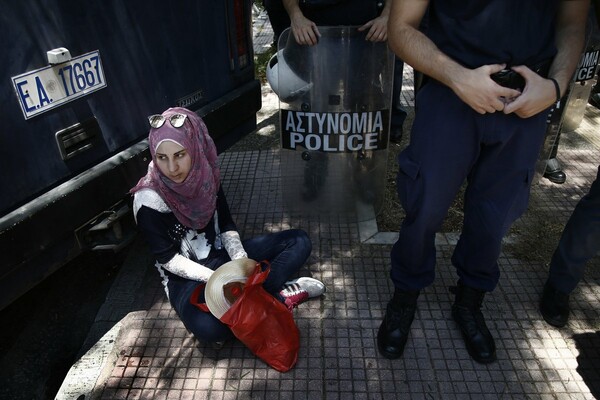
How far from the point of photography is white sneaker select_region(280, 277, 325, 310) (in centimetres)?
257

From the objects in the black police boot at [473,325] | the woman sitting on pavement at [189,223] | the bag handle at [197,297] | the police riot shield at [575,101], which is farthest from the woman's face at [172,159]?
the police riot shield at [575,101]

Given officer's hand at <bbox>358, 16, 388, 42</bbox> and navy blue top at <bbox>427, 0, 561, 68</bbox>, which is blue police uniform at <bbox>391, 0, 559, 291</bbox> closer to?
navy blue top at <bbox>427, 0, 561, 68</bbox>

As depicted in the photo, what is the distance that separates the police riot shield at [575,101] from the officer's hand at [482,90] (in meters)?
1.41

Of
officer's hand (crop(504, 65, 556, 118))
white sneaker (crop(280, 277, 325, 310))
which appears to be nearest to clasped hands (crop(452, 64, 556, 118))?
officer's hand (crop(504, 65, 556, 118))

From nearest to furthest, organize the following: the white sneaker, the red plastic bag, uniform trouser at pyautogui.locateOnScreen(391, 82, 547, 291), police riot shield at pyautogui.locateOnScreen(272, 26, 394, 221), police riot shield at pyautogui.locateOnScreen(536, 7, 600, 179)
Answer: uniform trouser at pyautogui.locateOnScreen(391, 82, 547, 291) → the red plastic bag → the white sneaker → police riot shield at pyautogui.locateOnScreen(272, 26, 394, 221) → police riot shield at pyautogui.locateOnScreen(536, 7, 600, 179)

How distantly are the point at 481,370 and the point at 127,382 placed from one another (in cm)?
169

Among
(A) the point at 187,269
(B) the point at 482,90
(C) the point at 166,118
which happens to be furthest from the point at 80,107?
(B) the point at 482,90

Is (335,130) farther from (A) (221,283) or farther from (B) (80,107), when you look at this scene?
(B) (80,107)

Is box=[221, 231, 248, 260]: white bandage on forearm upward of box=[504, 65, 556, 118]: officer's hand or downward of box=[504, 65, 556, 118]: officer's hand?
downward

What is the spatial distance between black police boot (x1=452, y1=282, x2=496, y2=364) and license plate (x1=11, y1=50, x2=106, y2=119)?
6.89ft

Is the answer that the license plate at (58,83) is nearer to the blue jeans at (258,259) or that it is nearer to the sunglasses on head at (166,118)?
the sunglasses on head at (166,118)

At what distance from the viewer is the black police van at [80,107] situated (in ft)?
6.35

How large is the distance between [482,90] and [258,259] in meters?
1.54

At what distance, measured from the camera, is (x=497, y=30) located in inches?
68.9
